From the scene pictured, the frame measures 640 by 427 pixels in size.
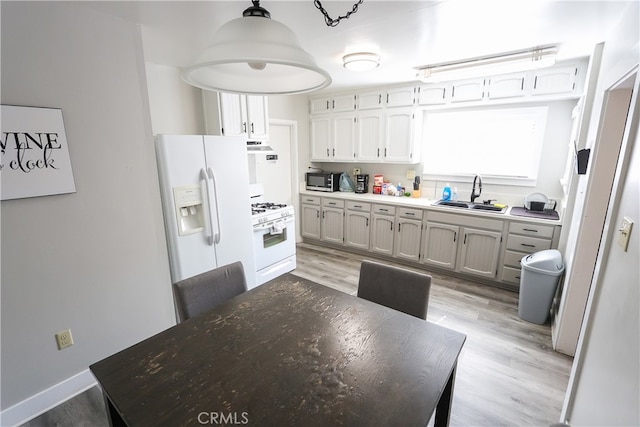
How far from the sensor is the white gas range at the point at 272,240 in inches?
122

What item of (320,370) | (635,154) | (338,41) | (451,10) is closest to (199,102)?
(338,41)

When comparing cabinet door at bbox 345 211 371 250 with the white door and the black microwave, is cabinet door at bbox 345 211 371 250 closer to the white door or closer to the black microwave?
the black microwave

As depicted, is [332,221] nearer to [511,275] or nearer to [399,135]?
[399,135]

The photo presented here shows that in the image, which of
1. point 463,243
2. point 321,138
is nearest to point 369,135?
point 321,138

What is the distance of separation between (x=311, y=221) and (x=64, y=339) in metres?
3.18

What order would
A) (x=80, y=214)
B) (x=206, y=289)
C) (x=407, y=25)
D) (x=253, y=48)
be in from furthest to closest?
1. (x=407, y=25)
2. (x=80, y=214)
3. (x=206, y=289)
4. (x=253, y=48)

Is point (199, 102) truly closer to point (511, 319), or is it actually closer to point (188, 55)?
point (188, 55)

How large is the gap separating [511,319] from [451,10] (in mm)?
2535

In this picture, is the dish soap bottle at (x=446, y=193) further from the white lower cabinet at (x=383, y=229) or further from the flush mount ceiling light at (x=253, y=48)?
the flush mount ceiling light at (x=253, y=48)

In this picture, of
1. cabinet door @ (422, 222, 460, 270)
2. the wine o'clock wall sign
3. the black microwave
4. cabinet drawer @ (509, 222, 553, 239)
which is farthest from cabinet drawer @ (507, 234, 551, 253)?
the wine o'clock wall sign

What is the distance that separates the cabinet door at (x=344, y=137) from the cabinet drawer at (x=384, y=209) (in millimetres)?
877

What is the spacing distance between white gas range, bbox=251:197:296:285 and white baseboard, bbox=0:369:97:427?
156cm

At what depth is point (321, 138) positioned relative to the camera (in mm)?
4461

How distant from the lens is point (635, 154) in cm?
110
